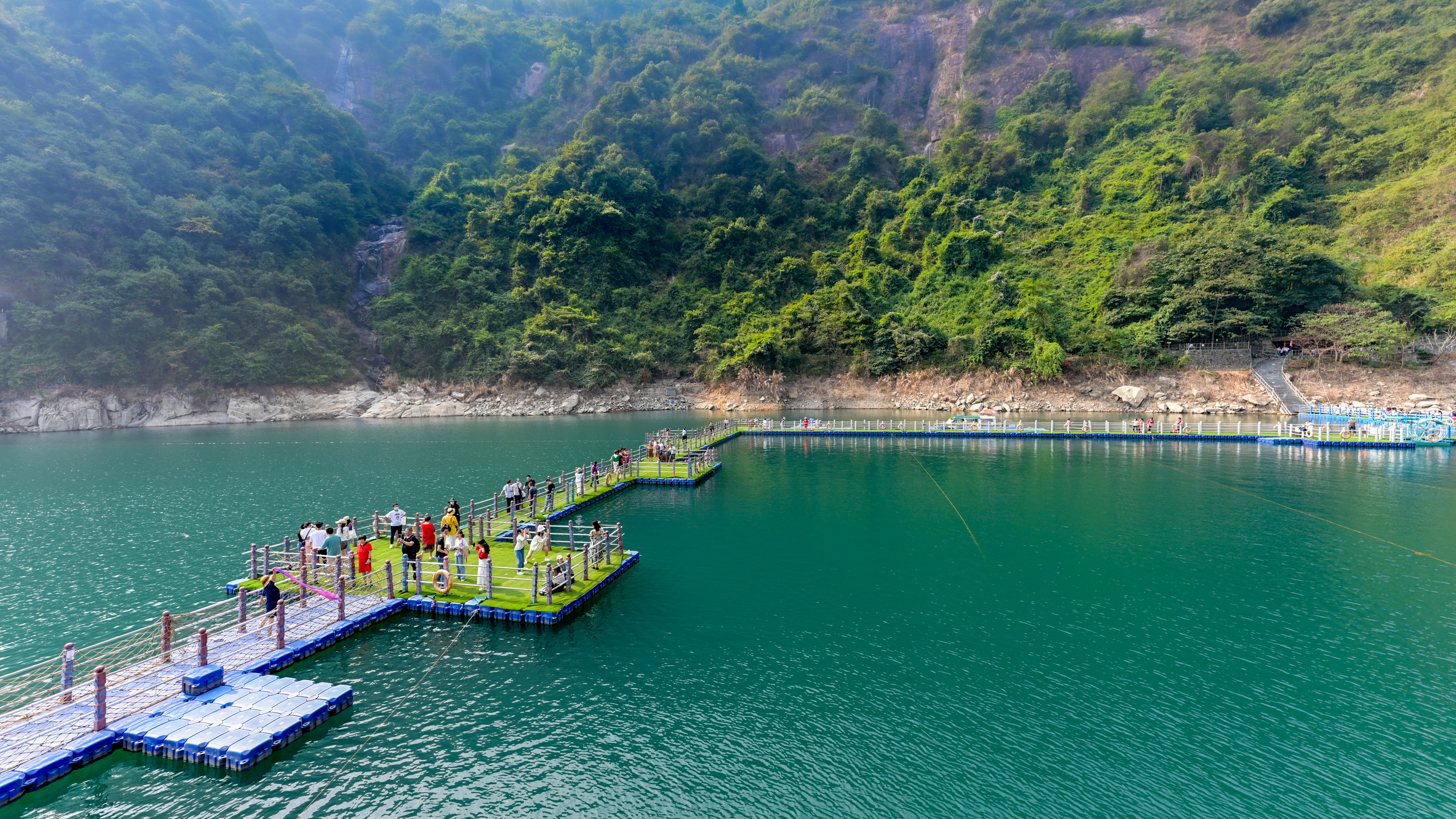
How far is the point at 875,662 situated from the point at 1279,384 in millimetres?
77326

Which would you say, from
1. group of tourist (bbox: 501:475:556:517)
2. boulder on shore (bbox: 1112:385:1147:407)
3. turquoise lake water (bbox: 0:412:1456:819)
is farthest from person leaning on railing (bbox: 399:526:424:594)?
boulder on shore (bbox: 1112:385:1147:407)

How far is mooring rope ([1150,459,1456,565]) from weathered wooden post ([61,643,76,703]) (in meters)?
39.7

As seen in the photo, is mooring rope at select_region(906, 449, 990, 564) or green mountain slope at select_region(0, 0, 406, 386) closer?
mooring rope at select_region(906, 449, 990, 564)

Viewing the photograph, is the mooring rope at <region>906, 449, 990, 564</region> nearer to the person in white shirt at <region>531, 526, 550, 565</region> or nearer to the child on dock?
the person in white shirt at <region>531, 526, 550, 565</region>

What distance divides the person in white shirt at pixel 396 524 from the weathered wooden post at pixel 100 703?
37.5ft

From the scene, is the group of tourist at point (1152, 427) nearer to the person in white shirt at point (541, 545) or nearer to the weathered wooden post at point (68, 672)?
the person in white shirt at point (541, 545)

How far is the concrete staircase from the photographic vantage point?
63812mm

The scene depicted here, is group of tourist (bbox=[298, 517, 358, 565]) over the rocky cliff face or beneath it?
beneath

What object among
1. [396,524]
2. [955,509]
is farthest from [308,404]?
[955,509]

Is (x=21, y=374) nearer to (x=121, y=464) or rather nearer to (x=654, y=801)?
(x=121, y=464)

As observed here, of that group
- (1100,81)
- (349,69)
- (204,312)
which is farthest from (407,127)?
(1100,81)

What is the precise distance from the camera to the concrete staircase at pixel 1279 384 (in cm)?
6381

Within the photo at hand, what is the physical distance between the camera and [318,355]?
8688cm

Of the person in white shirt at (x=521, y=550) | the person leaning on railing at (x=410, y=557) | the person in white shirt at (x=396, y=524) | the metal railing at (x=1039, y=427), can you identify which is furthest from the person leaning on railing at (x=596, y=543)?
the metal railing at (x=1039, y=427)
